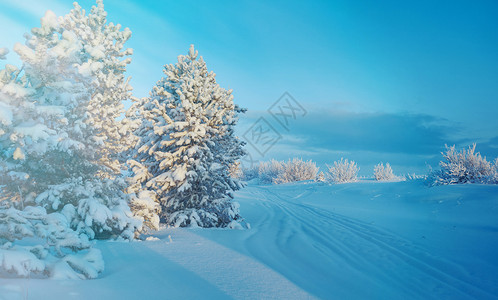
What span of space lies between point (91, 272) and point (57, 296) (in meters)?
0.52

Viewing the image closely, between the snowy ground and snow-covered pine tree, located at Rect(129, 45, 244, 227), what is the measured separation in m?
1.77

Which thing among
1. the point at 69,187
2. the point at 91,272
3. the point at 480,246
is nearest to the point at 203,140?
the point at 69,187

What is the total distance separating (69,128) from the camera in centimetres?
591

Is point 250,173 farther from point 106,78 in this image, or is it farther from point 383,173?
point 106,78

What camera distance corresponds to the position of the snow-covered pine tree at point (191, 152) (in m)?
7.94

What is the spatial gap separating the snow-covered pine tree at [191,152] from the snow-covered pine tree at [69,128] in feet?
4.38

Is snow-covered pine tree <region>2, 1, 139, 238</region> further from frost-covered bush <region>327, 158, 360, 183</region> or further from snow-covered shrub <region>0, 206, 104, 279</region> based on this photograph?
frost-covered bush <region>327, 158, 360, 183</region>

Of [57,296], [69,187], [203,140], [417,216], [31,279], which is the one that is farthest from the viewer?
[417,216]

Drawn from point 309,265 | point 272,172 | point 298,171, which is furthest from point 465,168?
point 272,172

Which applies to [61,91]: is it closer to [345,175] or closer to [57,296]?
[57,296]

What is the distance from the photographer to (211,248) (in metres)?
4.88

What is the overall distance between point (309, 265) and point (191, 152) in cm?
466

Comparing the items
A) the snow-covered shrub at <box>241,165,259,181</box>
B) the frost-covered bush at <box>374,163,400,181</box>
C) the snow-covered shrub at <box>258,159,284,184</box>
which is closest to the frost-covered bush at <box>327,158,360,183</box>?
the frost-covered bush at <box>374,163,400,181</box>

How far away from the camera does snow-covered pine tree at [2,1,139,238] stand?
3.80 meters
